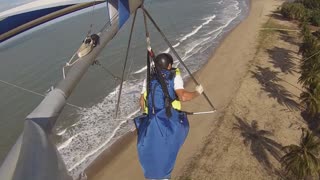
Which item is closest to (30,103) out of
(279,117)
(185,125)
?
(279,117)

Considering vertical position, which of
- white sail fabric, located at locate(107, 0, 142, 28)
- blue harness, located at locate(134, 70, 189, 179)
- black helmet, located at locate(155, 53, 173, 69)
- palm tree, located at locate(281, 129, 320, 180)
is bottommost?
palm tree, located at locate(281, 129, 320, 180)

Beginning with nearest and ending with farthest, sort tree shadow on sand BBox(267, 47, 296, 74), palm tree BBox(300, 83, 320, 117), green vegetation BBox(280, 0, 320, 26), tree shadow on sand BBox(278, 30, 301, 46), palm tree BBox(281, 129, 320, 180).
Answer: palm tree BBox(281, 129, 320, 180), palm tree BBox(300, 83, 320, 117), tree shadow on sand BBox(267, 47, 296, 74), tree shadow on sand BBox(278, 30, 301, 46), green vegetation BBox(280, 0, 320, 26)

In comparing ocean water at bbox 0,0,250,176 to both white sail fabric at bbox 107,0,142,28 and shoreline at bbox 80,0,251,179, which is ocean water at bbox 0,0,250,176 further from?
white sail fabric at bbox 107,0,142,28

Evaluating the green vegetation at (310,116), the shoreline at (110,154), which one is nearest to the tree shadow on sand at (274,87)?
the green vegetation at (310,116)

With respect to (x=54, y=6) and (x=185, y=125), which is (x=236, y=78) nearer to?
(x=54, y=6)

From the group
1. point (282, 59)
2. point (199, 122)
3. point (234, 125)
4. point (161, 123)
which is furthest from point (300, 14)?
point (161, 123)

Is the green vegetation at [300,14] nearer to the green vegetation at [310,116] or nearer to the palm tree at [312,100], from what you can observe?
the green vegetation at [310,116]

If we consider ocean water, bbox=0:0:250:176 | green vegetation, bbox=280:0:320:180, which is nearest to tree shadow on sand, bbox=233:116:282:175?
green vegetation, bbox=280:0:320:180
